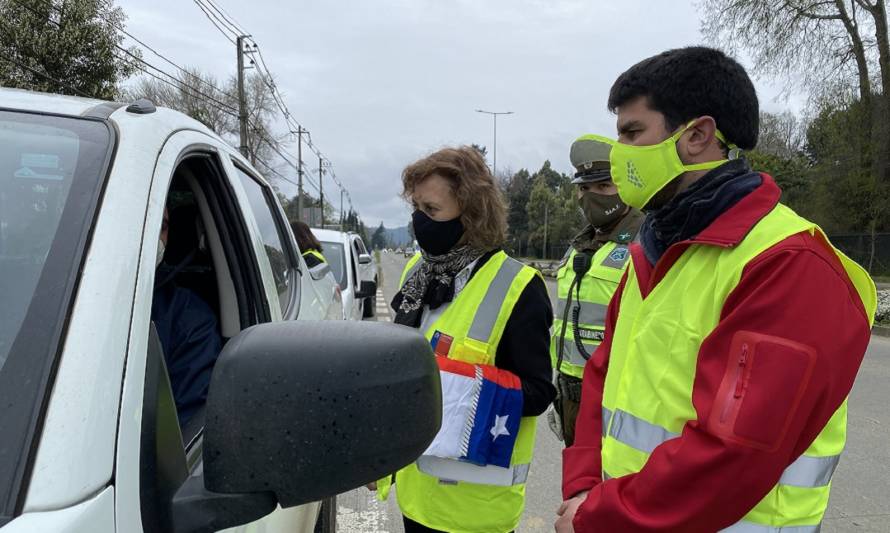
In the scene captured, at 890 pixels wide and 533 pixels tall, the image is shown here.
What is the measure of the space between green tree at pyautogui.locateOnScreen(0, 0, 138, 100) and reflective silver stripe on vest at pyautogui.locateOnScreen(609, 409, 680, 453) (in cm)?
1247

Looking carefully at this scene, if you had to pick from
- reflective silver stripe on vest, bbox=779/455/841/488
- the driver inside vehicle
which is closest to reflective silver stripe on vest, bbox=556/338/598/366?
reflective silver stripe on vest, bbox=779/455/841/488

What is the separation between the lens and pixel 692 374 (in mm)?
1325

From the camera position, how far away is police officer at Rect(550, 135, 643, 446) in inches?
111

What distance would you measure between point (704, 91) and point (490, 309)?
94cm

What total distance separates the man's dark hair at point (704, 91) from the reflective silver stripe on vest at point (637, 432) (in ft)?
2.46

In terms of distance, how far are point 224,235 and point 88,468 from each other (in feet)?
4.09

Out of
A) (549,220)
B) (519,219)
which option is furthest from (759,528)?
(519,219)

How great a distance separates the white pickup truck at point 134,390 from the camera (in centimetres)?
82

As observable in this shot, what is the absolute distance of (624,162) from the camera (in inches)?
65.3

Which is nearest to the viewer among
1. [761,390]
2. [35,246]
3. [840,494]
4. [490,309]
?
[35,246]

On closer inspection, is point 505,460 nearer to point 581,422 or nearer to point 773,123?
point 581,422

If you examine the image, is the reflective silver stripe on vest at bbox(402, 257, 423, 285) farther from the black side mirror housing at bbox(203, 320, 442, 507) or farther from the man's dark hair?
the black side mirror housing at bbox(203, 320, 442, 507)

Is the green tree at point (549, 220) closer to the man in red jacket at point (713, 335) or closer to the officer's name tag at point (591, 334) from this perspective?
the officer's name tag at point (591, 334)

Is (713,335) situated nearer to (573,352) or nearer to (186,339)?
(186,339)
